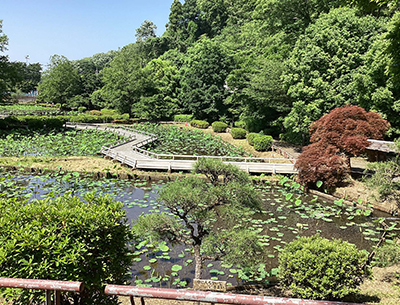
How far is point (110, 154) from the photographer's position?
21.1 metres

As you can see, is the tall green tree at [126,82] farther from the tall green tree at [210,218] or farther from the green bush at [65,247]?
the green bush at [65,247]

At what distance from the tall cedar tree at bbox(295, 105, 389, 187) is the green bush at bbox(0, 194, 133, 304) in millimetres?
13777

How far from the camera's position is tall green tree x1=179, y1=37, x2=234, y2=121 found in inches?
1554

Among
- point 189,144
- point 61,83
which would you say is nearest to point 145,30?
point 61,83

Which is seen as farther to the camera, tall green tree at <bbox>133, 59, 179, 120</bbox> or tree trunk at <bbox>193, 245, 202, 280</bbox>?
tall green tree at <bbox>133, 59, 179, 120</bbox>

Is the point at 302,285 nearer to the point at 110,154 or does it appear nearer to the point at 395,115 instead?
the point at 395,115

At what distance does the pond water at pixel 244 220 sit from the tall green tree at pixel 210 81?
23.8 meters

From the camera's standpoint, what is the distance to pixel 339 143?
1547cm

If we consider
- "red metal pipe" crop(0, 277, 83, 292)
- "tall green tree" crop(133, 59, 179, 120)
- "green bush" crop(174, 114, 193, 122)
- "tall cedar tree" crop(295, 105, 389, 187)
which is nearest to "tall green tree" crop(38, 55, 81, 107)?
"tall green tree" crop(133, 59, 179, 120)

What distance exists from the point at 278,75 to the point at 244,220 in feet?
56.3

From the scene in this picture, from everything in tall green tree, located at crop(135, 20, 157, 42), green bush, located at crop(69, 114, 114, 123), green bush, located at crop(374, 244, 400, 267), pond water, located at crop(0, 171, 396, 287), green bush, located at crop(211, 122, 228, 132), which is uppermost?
tall green tree, located at crop(135, 20, 157, 42)

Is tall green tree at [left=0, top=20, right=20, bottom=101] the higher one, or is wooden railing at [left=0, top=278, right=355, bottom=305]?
tall green tree at [left=0, top=20, right=20, bottom=101]

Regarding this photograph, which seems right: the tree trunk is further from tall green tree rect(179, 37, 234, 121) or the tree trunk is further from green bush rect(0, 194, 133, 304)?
tall green tree rect(179, 37, 234, 121)

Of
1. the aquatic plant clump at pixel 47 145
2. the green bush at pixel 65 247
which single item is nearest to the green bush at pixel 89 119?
the aquatic plant clump at pixel 47 145
